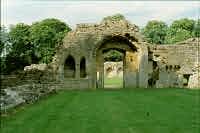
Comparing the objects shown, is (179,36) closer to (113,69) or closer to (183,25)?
(183,25)

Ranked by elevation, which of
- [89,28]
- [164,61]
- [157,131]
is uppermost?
[89,28]

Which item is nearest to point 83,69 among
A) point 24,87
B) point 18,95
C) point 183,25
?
point 24,87

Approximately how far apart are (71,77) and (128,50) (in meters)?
5.03

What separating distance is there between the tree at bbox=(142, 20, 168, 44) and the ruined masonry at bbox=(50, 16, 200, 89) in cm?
5098

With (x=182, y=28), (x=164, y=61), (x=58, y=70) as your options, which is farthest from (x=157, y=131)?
(x=182, y=28)

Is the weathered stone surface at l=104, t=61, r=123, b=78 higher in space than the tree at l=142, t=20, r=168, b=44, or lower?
lower

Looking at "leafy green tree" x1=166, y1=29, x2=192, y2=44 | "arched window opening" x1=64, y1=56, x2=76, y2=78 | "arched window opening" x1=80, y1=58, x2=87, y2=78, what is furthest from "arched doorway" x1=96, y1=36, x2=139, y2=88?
"leafy green tree" x1=166, y1=29, x2=192, y2=44

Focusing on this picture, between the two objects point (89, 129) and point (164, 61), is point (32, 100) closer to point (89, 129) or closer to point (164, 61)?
point (89, 129)

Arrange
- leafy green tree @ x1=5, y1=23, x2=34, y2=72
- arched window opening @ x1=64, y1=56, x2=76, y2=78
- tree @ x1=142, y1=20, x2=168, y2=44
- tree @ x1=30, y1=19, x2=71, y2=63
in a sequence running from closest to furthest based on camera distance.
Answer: arched window opening @ x1=64, y1=56, x2=76, y2=78 < leafy green tree @ x1=5, y1=23, x2=34, y2=72 < tree @ x1=30, y1=19, x2=71, y2=63 < tree @ x1=142, y1=20, x2=168, y2=44

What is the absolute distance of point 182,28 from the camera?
92.1m

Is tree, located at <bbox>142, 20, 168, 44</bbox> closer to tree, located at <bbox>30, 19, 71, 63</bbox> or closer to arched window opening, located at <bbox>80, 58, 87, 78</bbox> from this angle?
tree, located at <bbox>30, 19, 71, 63</bbox>

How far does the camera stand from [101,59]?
127 ft

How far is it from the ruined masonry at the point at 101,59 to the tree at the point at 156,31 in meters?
51.0

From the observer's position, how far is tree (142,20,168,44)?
91562 millimetres
